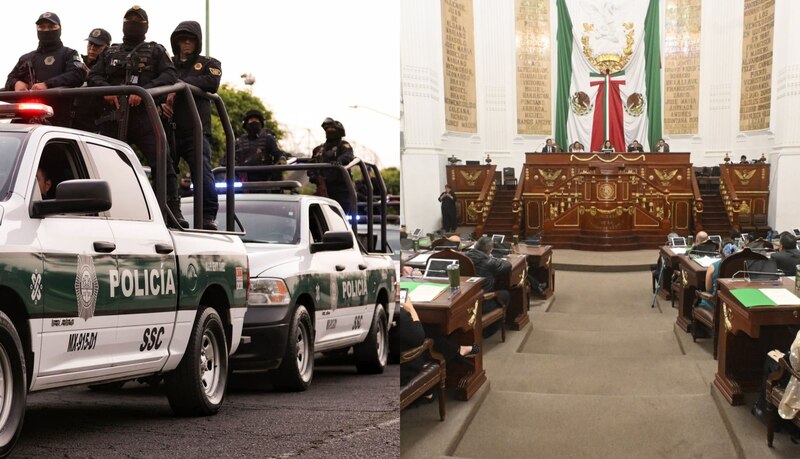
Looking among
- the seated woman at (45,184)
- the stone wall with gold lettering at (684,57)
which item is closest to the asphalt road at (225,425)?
the seated woman at (45,184)

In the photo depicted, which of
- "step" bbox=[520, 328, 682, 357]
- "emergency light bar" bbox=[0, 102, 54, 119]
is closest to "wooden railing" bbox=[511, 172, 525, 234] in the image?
"step" bbox=[520, 328, 682, 357]

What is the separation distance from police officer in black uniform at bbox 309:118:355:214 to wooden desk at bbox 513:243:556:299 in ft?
10.8

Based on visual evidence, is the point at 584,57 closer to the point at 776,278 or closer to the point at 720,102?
the point at 720,102

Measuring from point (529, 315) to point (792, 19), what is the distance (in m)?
1.12

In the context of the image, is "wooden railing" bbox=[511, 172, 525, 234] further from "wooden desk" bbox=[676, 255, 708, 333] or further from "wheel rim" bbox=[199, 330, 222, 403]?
"wheel rim" bbox=[199, 330, 222, 403]

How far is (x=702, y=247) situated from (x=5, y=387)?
6.79 feet

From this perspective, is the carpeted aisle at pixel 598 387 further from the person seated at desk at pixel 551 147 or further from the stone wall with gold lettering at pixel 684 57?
the stone wall with gold lettering at pixel 684 57

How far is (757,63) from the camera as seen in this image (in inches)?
127

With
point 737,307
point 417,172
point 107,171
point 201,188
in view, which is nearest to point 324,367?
point 201,188

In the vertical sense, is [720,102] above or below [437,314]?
above

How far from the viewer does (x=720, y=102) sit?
340cm

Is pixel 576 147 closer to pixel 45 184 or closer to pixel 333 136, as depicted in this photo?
pixel 45 184

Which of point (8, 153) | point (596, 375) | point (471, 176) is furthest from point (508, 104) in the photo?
point (8, 153)

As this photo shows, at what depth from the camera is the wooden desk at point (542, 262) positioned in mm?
3203
